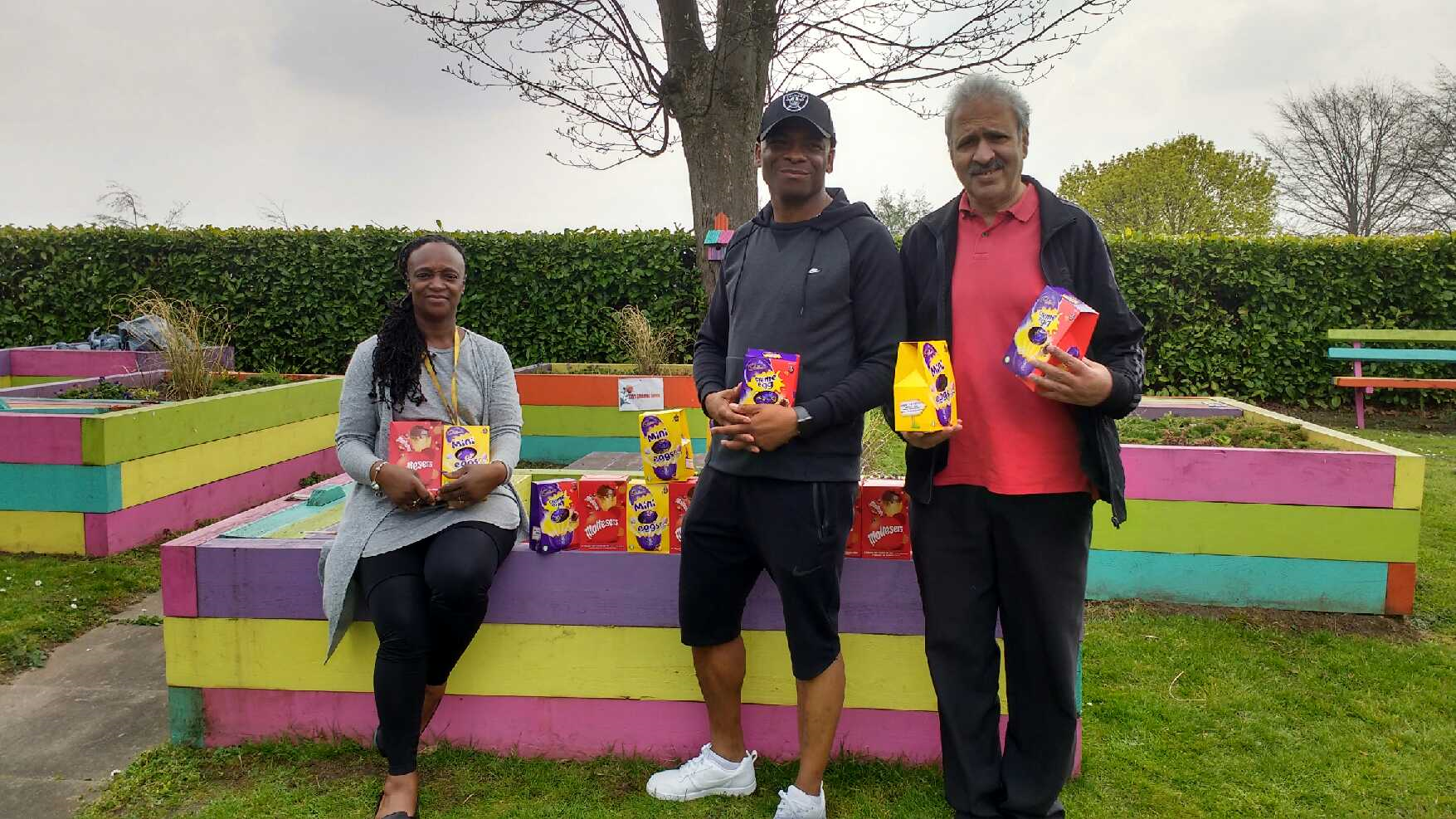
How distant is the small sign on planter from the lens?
22.1 feet

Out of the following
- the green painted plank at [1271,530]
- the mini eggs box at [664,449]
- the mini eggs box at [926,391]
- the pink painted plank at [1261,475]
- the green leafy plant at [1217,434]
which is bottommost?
the green painted plank at [1271,530]

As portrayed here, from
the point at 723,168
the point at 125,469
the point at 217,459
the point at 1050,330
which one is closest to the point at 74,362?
the point at 217,459

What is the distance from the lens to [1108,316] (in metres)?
2.03

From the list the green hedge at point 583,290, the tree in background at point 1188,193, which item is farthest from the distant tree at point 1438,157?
the green hedge at point 583,290

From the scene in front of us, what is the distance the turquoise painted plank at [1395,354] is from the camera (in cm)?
877

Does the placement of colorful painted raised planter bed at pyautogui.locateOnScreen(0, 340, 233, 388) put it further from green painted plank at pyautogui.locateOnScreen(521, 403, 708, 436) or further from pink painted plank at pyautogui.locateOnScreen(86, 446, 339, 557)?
green painted plank at pyautogui.locateOnScreen(521, 403, 708, 436)

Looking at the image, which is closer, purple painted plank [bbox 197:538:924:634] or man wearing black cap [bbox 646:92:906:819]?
man wearing black cap [bbox 646:92:906:819]

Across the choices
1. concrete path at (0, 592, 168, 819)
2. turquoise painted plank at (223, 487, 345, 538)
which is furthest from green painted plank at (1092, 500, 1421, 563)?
concrete path at (0, 592, 168, 819)

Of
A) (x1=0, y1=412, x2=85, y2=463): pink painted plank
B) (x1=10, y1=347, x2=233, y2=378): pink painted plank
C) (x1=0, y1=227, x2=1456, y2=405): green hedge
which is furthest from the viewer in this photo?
(x1=0, y1=227, x2=1456, y2=405): green hedge

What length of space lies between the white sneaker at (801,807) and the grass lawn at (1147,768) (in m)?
0.11

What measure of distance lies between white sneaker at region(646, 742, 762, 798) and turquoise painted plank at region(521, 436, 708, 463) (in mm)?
4449

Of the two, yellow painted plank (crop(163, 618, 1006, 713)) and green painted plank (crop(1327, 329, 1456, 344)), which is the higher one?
green painted plank (crop(1327, 329, 1456, 344))

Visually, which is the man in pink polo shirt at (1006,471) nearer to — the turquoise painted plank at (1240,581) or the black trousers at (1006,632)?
the black trousers at (1006,632)

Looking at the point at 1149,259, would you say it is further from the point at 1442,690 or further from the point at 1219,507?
the point at 1442,690
